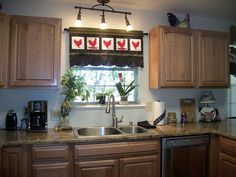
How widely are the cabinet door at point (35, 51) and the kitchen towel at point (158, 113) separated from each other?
1.26 meters

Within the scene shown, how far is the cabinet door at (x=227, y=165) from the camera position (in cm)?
242

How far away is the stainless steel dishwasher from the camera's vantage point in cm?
251

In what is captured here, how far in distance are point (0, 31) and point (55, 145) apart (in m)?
1.22

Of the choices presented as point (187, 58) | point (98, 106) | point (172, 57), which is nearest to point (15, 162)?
point (98, 106)

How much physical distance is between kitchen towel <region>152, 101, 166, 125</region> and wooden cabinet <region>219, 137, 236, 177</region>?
74cm

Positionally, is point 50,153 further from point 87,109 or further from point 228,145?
point 228,145

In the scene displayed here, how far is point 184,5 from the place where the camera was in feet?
9.77

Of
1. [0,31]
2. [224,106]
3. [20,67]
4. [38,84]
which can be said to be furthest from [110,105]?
[224,106]

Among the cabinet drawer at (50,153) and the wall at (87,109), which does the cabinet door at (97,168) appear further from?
the wall at (87,109)

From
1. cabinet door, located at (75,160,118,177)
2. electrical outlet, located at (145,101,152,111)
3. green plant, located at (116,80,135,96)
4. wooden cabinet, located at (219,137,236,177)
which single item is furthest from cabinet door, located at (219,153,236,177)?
green plant, located at (116,80,135,96)

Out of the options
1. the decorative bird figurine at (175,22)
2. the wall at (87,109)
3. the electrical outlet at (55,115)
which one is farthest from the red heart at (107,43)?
the electrical outlet at (55,115)

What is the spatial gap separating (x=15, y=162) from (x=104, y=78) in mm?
1451

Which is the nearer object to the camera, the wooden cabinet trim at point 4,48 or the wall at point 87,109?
the wooden cabinet trim at point 4,48

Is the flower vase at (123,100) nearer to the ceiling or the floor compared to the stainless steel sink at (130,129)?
nearer to the ceiling
